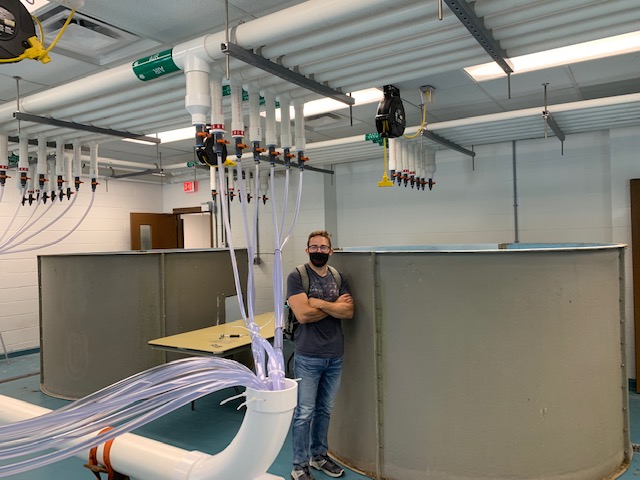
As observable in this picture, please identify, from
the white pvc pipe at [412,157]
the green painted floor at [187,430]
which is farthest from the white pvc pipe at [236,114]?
the white pvc pipe at [412,157]

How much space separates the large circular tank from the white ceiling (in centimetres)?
105

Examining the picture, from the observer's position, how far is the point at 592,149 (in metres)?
4.65

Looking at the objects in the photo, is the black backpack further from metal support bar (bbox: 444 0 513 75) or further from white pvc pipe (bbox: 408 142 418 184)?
white pvc pipe (bbox: 408 142 418 184)

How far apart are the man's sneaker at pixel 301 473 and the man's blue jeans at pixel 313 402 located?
0.03 m

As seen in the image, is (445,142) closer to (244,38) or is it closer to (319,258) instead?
(319,258)

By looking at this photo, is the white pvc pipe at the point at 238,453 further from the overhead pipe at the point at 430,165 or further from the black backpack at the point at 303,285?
the overhead pipe at the point at 430,165

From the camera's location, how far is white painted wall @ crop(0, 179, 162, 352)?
603cm

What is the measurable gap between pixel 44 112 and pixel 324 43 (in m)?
2.21

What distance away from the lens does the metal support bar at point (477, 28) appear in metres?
1.82

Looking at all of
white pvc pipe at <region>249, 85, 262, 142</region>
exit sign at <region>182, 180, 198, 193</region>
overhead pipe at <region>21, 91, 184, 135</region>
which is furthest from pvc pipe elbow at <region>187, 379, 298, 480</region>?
exit sign at <region>182, 180, 198, 193</region>

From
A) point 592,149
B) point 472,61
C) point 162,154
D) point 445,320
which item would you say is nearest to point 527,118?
point 592,149

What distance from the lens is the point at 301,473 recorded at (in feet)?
8.74

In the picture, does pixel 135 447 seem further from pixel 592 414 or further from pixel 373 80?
pixel 592 414

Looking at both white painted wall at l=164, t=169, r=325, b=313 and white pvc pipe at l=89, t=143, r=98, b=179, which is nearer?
white pvc pipe at l=89, t=143, r=98, b=179
